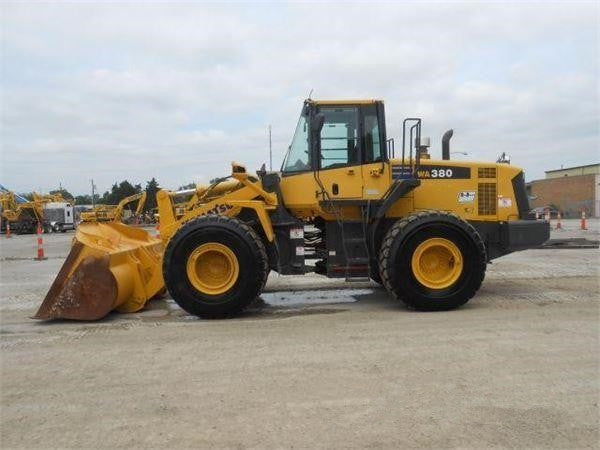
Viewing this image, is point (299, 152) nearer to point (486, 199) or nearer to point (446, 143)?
point (446, 143)

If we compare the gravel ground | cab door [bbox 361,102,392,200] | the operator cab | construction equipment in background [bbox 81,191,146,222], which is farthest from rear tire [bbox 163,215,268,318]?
construction equipment in background [bbox 81,191,146,222]

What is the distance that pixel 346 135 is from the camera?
305 inches

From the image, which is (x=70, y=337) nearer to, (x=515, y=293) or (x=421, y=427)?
(x=421, y=427)

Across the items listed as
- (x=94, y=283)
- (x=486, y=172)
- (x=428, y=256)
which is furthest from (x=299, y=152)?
(x=94, y=283)

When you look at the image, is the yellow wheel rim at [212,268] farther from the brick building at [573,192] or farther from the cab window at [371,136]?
the brick building at [573,192]

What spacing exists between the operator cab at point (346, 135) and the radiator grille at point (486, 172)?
153 centimetres

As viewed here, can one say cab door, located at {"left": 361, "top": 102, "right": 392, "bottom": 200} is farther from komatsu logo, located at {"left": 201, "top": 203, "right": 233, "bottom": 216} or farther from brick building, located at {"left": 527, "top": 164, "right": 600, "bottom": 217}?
brick building, located at {"left": 527, "top": 164, "right": 600, "bottom": 217}

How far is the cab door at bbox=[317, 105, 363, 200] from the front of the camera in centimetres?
771

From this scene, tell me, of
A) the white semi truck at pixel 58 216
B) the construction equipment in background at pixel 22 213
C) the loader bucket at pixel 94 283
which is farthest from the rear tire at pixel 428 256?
the white semi truck at pixel 58 216

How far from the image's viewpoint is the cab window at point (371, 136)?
772cm

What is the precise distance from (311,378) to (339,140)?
410 cm

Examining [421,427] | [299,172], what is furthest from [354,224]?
[421,427]

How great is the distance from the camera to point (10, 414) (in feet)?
13.0

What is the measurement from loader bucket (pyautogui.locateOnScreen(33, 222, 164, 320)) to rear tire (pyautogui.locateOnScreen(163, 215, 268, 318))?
0.69 m
